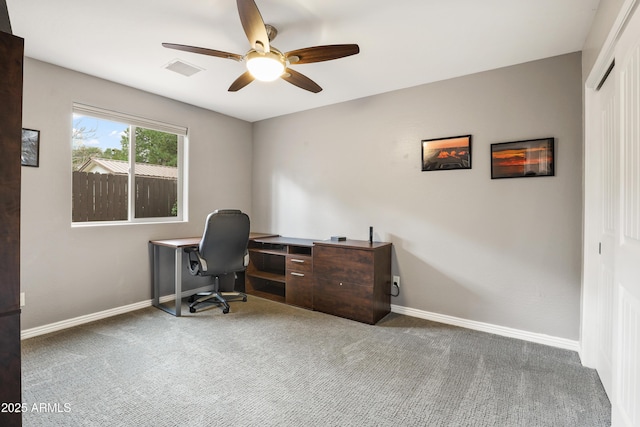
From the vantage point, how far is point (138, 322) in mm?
3090

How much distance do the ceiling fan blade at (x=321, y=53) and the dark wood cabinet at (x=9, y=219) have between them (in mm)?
1433


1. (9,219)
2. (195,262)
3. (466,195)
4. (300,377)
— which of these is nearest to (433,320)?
(466,195)

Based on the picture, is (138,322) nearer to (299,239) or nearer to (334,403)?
(299,239)

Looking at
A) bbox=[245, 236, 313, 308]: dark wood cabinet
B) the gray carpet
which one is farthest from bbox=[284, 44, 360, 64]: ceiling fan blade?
the gray carpet

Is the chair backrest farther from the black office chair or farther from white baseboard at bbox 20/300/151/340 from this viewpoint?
white baseboard at bbox 20/300/151/340

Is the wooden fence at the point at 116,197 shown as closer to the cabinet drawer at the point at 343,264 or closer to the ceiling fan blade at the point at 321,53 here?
the cabinet drawer at the point at 343,264

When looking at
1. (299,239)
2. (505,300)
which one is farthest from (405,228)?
(299,239)

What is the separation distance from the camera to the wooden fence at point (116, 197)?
3162 mm

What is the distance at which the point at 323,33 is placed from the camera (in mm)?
2330

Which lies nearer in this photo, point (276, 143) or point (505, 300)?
point (505, 300)

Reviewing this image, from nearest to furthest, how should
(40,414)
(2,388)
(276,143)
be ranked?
1. (2,388)
2. (40,414)
3. (276,143)

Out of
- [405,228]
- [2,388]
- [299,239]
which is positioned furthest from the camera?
[299,239]

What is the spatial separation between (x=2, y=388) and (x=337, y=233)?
3173 millimetres

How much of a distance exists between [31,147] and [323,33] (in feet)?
8.75
